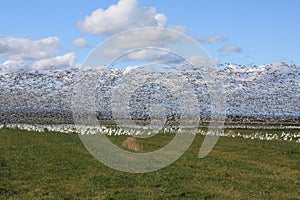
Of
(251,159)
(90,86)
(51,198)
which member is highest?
(90,86)

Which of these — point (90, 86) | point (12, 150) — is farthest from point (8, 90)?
point (12, 150)

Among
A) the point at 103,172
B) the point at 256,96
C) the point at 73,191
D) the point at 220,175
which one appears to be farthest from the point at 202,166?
the point at 256,96

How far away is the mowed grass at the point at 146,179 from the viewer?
64.2 ft

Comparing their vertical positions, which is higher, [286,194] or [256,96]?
[256,96]

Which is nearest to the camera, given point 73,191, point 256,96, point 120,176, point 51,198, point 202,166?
point 51,198

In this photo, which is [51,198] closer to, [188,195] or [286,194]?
[188,195]

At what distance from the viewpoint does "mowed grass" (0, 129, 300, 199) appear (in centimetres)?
1956

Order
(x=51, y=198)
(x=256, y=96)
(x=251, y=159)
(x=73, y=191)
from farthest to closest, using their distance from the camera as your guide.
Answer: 1. (x=256, y=96)
2. (x=251, y=159)
3. (x=73, y=191)
4. (x=51, y=198)

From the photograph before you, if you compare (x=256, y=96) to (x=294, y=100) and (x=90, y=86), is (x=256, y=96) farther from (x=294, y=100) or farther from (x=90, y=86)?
(x=90, y=86)

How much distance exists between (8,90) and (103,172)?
133139 mm

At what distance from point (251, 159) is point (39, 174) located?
16.1 meters

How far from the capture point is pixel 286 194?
2011 centimetres

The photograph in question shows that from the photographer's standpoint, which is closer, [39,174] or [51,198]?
[51,198]

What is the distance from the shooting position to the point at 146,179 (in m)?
23.1
